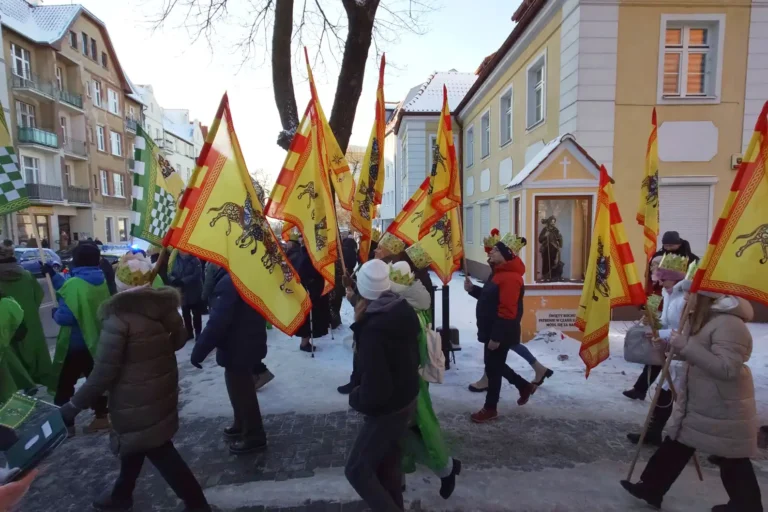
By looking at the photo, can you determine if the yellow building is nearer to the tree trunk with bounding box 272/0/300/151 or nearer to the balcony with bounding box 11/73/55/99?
the tree trunk with bounding box 272/0/300/151

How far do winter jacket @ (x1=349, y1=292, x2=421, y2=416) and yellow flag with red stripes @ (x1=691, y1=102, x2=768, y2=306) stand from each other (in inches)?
69.1

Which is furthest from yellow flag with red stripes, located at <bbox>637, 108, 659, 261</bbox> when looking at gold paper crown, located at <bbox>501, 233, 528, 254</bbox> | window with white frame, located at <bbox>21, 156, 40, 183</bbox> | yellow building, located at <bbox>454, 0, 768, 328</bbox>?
window with white frame, located at <bbox>21, 156, 40, 183</bbox>

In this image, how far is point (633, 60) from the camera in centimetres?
819

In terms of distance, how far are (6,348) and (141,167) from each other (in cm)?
213

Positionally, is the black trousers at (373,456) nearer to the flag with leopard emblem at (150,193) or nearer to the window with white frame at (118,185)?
the flag with leopard emblem at (150,193)

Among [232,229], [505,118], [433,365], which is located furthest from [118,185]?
[433,365]

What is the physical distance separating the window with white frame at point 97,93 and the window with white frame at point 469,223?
3067 cm

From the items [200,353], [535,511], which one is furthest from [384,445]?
[200,353]

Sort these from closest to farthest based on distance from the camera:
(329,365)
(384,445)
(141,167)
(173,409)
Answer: (384,445) → (173,409) → (141,167) → (329,365)

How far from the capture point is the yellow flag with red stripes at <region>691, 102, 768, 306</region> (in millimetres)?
2600

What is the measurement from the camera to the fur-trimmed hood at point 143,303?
2697 millimetres

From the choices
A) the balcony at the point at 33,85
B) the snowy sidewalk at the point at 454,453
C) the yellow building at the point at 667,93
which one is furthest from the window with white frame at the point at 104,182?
the yellow building at the point at 667,93

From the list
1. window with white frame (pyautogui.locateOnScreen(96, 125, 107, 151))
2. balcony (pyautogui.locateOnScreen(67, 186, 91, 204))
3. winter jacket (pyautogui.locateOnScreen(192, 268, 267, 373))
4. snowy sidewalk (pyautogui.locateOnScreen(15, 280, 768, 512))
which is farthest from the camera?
window with white frame (pyautogui.locateOnScreen(96, 125, 107, 151))

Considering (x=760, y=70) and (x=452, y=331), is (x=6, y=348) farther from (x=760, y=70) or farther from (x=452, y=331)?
(x=760, y=70)
